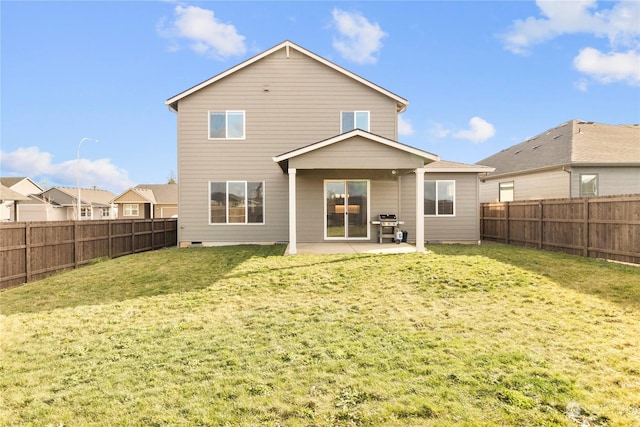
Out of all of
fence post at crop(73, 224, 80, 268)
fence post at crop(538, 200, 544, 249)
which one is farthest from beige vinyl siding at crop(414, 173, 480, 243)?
fence post at crop(73, 224, 80, 268)

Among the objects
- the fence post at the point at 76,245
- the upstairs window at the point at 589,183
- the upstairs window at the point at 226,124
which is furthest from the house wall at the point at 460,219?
the fence post at the point at 76,245

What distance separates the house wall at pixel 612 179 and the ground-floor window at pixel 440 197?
5648 millimetres

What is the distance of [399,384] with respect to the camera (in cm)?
340

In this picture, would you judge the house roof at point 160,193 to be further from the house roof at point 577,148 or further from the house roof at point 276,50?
the house roof at point 577,148

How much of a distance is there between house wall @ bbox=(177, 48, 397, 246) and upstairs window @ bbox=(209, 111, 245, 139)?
0.64 feet

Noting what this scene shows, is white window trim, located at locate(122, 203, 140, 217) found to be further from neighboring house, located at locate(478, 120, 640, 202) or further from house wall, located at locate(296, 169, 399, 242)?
neighboring house, located at locate(478, 120, 640, 202)

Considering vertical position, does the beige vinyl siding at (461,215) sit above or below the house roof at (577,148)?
below

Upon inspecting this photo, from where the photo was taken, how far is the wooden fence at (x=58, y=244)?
342 inches

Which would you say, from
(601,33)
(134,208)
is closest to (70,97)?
(134,208)

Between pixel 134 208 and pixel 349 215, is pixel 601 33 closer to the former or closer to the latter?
pixel 349 215

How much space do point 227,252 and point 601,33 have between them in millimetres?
Answer: 19425

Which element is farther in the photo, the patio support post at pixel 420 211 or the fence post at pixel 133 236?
the fence post at pixel 133 236

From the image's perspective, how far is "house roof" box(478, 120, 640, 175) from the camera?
52.5ft

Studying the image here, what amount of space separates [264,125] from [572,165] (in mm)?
12896
